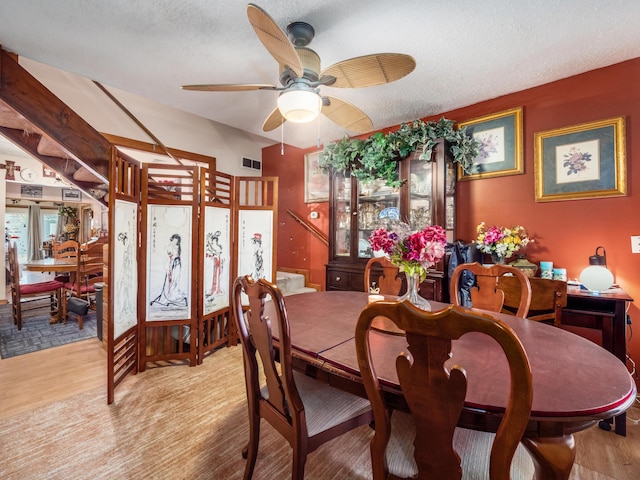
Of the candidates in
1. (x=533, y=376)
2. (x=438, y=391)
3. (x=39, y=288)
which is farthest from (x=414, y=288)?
(x=39, y=288)

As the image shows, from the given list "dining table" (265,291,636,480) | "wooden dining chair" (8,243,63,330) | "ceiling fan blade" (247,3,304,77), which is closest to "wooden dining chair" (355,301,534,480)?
"dining table" (265,291,636,480)

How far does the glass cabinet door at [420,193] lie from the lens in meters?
2.82

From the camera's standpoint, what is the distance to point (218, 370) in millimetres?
2562

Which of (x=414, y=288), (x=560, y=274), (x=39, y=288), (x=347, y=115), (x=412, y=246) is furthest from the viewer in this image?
(x=39, y=288)

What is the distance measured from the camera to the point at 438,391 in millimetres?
758

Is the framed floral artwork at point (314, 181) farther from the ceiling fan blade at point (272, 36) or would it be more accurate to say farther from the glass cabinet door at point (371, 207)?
the ceiling fan blade at point (272, 36)

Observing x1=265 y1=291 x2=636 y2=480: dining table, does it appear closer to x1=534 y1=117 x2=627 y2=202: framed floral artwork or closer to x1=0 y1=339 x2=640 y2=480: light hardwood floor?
x1=0 y1=339 x2=640 y2=480: light hardwood floor

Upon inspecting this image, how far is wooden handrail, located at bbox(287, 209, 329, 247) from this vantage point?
4.25m

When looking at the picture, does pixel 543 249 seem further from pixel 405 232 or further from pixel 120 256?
pixel 120 256

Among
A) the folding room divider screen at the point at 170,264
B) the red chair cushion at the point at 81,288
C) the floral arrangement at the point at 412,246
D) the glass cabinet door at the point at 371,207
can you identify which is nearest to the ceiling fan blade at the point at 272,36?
the floral arrangement at the point at 412,246

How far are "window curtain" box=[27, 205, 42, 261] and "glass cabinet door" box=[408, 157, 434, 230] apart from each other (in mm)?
10973

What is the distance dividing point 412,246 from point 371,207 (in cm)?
199

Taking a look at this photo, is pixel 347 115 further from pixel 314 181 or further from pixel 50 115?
pixel 50 115

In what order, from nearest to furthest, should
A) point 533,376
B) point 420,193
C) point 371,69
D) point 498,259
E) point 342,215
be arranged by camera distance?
point 533,376 → point 371,69 → point 498,259 → point 420,193 → point 342,215
